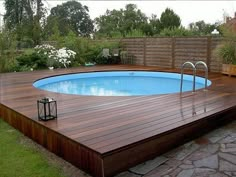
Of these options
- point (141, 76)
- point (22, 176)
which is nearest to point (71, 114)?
point (22, 176)

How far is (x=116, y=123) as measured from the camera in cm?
348

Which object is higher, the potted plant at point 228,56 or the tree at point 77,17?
the tree at point 77,17

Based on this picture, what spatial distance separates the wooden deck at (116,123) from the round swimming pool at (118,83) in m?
2.30

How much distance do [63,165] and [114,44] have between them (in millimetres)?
9321

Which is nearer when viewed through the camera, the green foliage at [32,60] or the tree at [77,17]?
the green foliage at [32,60]

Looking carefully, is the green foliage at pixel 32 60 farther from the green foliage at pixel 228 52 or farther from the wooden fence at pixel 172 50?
the green foliage at pixel 228 52

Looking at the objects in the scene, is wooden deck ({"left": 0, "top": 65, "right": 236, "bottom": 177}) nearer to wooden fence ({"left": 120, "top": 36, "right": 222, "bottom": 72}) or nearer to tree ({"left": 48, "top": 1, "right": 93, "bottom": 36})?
wooden fence ({"left": 120, "top": 36, "right": 222, "bottom": 72})

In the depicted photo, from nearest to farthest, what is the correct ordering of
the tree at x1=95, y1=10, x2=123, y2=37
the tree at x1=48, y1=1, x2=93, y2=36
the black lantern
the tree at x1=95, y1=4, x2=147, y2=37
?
the black lantern < the tree at x1=95, y1=4, x2=147, y2=37 < the tree at x1=95, y1=10, x2=123, y2=37 < the tree at x1=48, y1=1, x2=93, y2=36

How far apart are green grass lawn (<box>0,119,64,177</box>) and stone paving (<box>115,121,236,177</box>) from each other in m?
0.84

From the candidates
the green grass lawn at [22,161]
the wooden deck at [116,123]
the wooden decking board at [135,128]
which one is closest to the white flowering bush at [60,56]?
the wooden deck at [116,123]

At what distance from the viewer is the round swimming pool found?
766 cm

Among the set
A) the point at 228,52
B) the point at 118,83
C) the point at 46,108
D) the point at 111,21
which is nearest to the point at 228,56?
the point at 228,52

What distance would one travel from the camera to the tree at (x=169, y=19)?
24.3 meters

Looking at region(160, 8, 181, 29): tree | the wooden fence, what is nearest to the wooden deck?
the wooden fence
